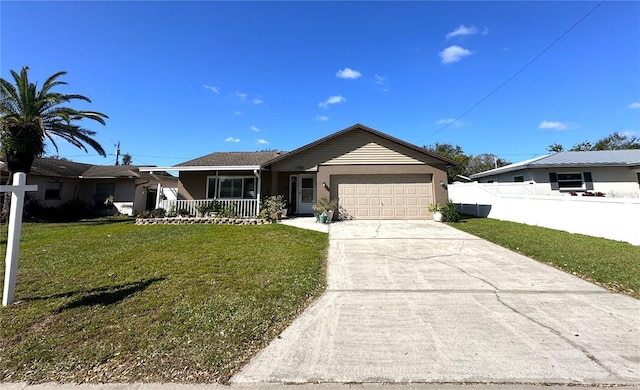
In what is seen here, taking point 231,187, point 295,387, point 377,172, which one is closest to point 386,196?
point 377,172

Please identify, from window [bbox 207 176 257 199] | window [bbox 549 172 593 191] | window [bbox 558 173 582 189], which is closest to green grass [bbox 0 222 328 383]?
window [bbox 207 176 257 199]

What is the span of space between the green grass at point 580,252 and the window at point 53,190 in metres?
24.4

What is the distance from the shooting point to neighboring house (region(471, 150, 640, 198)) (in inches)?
617

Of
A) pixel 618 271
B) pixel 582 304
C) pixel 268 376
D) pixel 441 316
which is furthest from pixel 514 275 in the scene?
pixel 268 376

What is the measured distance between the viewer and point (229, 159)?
16562 millimetres

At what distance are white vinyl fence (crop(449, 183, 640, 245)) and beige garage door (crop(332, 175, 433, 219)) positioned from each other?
3680 mm

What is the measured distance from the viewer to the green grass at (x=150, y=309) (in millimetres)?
2611

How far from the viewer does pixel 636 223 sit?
24.8ft

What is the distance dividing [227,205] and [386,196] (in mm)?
8087

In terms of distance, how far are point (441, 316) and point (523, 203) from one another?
36.9ft

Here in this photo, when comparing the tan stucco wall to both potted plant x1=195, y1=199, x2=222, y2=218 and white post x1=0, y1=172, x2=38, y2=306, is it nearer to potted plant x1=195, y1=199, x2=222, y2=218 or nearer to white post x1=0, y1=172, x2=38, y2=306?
potted plant x1=195, y1=199, x2=222, y2=218

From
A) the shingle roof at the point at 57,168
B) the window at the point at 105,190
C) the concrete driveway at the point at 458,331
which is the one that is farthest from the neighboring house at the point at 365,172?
the shingle roof at the point at 57,168

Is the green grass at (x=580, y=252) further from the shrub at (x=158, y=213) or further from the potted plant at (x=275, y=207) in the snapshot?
the shrub at (x=158, y=213)

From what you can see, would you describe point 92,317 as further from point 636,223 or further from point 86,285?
point 636,223
